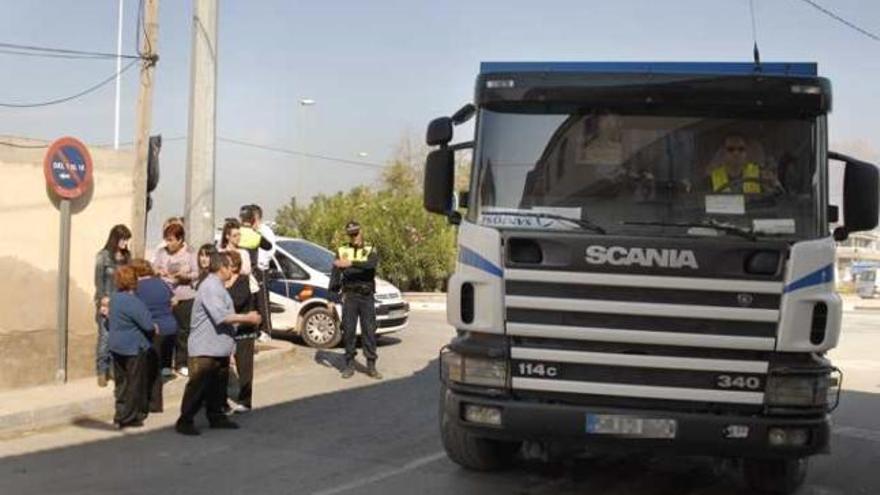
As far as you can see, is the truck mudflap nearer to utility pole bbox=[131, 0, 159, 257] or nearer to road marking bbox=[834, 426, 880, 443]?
road marking bbox=[834, 426, 880, 443]

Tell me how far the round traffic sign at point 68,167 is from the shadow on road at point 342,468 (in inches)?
120

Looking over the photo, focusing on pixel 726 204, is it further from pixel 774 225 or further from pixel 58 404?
pixel 58 404

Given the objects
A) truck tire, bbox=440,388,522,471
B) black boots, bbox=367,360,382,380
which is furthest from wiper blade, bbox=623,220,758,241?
black boots, bbox=367,360,382,380

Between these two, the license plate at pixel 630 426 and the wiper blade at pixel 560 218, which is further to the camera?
the wiper blade at pixel 560 218

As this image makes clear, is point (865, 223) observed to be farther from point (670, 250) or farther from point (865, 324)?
point (865, 324)

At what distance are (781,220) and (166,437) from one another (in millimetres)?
5399

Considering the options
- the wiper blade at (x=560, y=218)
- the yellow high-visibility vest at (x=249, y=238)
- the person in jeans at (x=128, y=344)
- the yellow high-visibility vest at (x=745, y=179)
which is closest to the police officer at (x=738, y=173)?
the yellow high-visibility vest at (x=745, y=179)

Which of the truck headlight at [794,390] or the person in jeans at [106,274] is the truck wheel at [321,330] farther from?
the truck headlight at [794,390]

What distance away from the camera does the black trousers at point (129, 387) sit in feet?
27.9

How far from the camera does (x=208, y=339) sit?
27.4 feet

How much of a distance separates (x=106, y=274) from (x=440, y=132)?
512 cm

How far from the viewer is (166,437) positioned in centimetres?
825

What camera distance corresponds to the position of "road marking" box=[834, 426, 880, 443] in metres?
8.87

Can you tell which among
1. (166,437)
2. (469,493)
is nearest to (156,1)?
(166,437)
